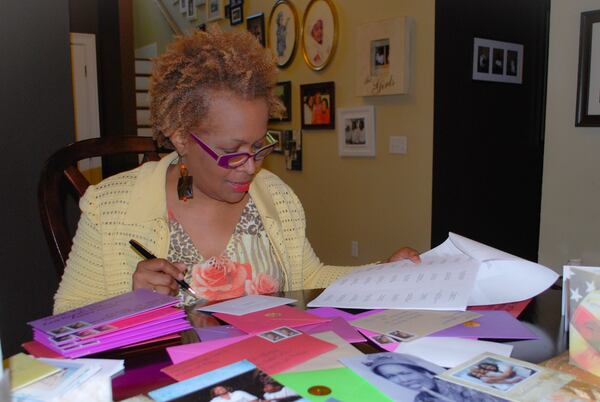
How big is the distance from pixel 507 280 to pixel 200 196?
770 millimetres

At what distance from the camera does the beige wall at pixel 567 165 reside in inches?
101

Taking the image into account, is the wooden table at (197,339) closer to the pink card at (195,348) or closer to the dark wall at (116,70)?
the pink card at (195,348)

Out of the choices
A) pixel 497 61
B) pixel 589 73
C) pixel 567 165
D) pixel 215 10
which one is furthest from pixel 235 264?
pixel 215 10

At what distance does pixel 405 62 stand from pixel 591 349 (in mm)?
2896

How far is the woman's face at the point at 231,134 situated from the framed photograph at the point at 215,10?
14.0 ft

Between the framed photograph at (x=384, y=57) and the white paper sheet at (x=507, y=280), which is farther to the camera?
the framed photograph at (x=384, y=57)

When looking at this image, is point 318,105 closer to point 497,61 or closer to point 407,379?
point 497,61

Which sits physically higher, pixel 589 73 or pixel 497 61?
pixel 497 61

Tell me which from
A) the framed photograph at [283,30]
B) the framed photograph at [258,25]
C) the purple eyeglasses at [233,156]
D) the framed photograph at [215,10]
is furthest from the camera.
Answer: the framed photograph at [215,10]

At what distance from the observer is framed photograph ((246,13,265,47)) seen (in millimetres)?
4664

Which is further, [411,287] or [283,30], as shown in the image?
[283,30]

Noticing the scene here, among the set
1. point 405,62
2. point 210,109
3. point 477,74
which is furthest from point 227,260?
point 477,74

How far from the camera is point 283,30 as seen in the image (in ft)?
14.6

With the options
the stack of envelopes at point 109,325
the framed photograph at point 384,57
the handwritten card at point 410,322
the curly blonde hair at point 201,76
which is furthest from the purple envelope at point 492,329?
the framed photograph at point 384,57
